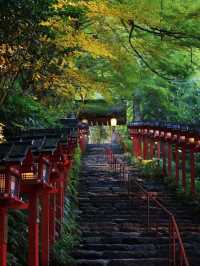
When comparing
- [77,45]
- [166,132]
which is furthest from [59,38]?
[166,132]

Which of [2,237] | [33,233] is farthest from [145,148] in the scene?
[2,237]

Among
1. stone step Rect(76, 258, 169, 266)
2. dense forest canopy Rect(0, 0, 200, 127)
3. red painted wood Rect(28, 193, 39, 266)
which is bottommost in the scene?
stone step Rect(76, 258, 169, 266)

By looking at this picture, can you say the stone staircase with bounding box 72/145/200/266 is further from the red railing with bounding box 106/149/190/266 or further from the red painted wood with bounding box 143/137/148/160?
the red painted wood with bounding box 143/137/148/160

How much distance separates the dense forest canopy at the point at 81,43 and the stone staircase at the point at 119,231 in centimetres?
390

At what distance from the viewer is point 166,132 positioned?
26719 millimetres

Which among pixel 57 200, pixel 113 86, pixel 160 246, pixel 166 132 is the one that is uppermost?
pixel 113 86

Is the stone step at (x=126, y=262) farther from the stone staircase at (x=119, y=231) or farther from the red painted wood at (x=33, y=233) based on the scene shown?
the red painted wood at (x=33, y=233)

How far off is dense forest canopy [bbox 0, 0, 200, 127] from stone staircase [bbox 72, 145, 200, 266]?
3900 millimetres

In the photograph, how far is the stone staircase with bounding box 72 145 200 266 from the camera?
1438cm

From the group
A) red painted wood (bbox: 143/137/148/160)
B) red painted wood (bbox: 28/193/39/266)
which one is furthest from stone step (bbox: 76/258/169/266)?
red painted wood (bbox: 143/137/148/160)

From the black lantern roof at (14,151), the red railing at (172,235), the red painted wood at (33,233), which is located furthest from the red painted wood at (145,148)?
the black lantern roof at (14,151)

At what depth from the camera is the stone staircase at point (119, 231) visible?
1438 centimetres

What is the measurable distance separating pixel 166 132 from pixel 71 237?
12513 millimetres

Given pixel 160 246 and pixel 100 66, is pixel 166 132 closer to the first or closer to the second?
pixel 100 66
